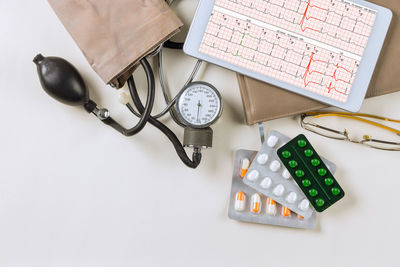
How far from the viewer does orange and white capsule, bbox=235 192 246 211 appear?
838mm

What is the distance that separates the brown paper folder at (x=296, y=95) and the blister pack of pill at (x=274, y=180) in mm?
68

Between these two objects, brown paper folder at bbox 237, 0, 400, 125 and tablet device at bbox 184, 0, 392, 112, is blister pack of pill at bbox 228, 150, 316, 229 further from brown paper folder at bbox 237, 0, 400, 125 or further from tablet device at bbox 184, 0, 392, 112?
tablet device at bbox 184, 0, 392, 112

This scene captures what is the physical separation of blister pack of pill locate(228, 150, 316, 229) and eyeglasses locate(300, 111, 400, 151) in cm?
16

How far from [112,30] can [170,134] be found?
26 cm

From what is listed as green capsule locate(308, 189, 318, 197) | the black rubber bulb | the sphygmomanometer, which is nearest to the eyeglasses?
green capsule locate(308, 189, 318, 197)

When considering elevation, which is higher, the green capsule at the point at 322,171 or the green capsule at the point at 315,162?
the green capsule at the point at 315,162

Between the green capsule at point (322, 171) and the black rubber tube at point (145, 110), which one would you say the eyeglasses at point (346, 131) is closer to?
the green capsule at point (322, 171)

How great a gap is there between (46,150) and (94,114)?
14cm

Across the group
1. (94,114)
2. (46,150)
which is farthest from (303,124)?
(46,150)

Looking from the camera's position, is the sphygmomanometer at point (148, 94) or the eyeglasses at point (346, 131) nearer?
the sphygmomanometer at point (148, 94)

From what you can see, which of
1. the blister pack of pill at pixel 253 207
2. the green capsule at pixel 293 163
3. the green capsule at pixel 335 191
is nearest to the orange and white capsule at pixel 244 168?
the blister pack of pill at pixel 253 207

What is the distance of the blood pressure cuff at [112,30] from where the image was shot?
2.52 feet

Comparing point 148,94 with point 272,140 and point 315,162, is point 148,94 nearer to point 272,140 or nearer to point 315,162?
point 272,140

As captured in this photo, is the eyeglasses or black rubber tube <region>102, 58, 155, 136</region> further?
the eyeglasses
